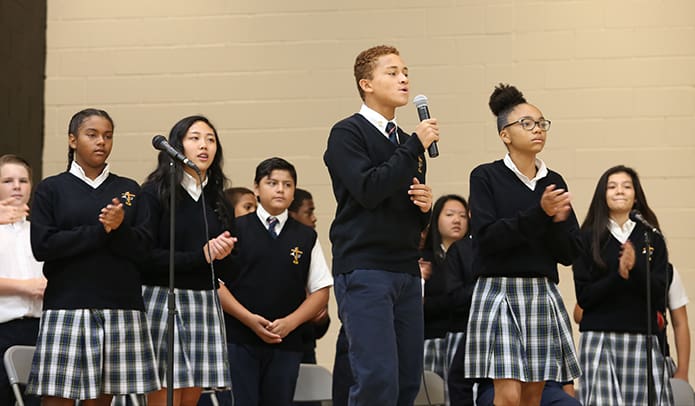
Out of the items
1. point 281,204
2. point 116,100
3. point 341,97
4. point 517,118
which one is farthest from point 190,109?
point 517,118

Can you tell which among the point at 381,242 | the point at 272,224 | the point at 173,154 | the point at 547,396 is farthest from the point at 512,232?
the point at 272,224

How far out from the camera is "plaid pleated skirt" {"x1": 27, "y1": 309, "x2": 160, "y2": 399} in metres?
3.67

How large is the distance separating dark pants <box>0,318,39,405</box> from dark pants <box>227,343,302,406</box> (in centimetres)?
83

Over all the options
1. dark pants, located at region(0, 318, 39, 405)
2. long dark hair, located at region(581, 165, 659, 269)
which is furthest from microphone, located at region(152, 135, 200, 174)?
long dark hair, located at region(581, 165, 659, 269)

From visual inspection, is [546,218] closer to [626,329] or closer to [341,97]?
[626,329]

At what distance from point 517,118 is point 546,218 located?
0.51m

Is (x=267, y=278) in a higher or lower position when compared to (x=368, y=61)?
lower

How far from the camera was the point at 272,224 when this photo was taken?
15.6 feet

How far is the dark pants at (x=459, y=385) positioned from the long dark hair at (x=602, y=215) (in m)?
0.81

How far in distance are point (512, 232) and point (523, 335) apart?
0.40 meters

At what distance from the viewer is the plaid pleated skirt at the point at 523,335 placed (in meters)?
3.72

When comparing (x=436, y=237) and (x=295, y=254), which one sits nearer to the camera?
(x=295, y=254)

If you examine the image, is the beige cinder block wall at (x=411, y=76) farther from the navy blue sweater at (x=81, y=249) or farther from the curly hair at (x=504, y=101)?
the navy blue sweater at (x=81, y=249)

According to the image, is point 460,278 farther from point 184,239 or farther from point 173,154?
point 173,154
